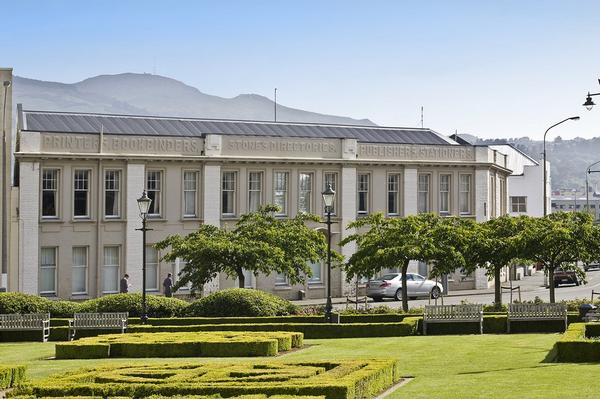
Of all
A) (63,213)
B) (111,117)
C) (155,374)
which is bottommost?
(155,374)

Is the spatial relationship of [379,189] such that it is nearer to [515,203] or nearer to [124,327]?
[124,327]

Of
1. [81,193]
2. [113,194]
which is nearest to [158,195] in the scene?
[113,194]

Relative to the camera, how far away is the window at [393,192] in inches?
2685

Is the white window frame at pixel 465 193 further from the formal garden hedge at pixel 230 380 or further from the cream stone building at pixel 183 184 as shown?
the formal garden hedge at pixel 230 380

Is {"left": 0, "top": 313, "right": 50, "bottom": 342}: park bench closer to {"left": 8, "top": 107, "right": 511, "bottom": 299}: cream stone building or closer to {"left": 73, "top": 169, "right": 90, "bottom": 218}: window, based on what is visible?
{"left": 8, "top": 107, "right": 511, "bottom": 299}: cream stone building

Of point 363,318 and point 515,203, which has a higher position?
point 515,203

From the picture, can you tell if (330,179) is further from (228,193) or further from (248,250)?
(248,250)

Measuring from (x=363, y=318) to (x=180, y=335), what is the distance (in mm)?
8145

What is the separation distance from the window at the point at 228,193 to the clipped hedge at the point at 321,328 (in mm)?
26188

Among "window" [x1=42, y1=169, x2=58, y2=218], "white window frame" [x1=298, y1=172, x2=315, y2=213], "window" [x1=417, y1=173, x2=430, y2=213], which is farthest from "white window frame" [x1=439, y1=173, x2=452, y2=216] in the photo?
"window" [x1=42, y1=169, x2=58, y2=218]

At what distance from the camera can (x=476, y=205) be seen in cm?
7100

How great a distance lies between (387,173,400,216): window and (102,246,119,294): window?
1664cm

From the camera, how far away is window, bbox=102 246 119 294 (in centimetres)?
5997

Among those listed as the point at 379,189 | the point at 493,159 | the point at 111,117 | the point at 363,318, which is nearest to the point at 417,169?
the point at 379,189
